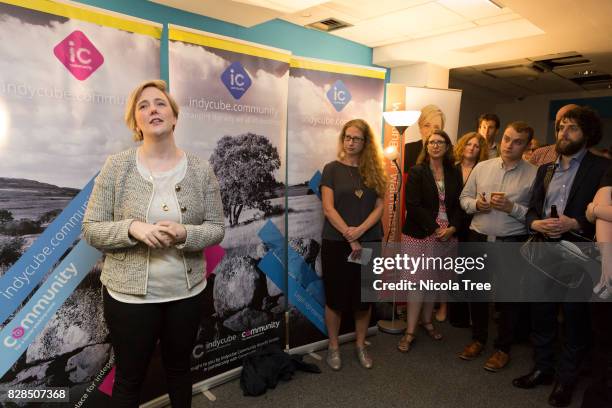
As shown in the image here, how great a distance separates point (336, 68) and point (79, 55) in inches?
69.0

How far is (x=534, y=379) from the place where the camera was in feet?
8.50

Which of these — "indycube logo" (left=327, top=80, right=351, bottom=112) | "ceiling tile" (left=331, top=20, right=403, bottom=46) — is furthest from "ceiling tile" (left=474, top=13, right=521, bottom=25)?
"indycube logo" (left=327, top=80, right=351, bottom=112)

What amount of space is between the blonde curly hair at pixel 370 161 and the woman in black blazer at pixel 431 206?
416 millimetres

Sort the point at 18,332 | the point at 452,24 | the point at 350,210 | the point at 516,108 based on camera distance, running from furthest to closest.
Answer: the point at 516,108, the point at 452,24, the point at 350,210, the point at 18,332

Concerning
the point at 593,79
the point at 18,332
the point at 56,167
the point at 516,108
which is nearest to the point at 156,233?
the point at 56,167

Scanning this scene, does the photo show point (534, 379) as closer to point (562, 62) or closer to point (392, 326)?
point (392, 326)

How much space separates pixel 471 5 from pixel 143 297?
3.23 m

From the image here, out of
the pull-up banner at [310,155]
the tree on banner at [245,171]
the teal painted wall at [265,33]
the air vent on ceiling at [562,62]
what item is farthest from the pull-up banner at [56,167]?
the air vent on ceiling at [562,62]

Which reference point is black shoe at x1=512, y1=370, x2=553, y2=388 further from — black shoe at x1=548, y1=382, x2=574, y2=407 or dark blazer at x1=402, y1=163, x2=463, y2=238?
dark blazer at x1=402, y1=163, x2=463, y2=238

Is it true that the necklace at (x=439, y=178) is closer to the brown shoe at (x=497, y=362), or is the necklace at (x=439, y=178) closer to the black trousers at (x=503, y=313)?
the black trousers at (x=503, y=313)

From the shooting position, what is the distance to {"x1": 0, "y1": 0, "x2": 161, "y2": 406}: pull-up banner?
66.6 inches

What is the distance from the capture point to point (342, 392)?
2527 mm

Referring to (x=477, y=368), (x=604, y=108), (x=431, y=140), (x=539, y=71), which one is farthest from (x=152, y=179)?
(x=604, y=108)

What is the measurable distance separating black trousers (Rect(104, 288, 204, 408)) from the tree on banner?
0.87 m
